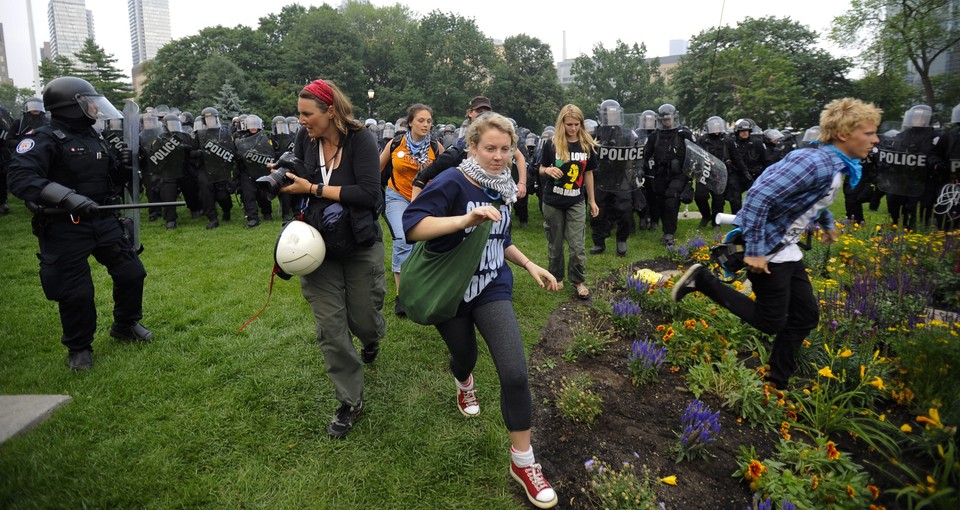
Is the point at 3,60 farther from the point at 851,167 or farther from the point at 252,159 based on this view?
the point at 252,159

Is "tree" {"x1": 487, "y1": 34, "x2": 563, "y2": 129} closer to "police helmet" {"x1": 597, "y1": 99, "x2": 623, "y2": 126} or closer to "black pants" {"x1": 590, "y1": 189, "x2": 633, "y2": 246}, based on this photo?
"police helmet" {"x1": 597, "y1": 99, "x2": 623, "y2": 126}

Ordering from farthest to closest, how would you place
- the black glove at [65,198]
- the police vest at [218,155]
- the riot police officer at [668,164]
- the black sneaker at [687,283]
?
1. the police vest at [218,155]
2. the riot police officer at [668,164]
3. the black sneaker at [687,283]
4. the black glove at [65,198]

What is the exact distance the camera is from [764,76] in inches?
1394

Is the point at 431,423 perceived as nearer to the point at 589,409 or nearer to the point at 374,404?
the point at 374,404

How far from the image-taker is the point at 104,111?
14.1ft

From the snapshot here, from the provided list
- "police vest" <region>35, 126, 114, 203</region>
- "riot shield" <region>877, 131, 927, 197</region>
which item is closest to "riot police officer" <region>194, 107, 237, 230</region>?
"police vest" <region>35, 126, 114, 203</region>

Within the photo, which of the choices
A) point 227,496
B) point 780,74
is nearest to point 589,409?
point 227,496

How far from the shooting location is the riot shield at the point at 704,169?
8359 millimetres

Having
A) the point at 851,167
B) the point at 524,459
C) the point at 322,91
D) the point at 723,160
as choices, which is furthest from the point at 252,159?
the point at 851,167

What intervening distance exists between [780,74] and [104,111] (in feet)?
128

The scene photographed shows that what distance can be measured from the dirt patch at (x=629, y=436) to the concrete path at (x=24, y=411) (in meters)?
3.16

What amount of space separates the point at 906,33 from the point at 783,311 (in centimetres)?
1482

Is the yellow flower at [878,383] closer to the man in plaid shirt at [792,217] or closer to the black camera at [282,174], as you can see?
the man in plaid shirt at [792,217]

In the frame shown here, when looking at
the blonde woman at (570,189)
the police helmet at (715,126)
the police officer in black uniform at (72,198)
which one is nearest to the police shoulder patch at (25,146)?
the police officer in black uniform at (72,198)
